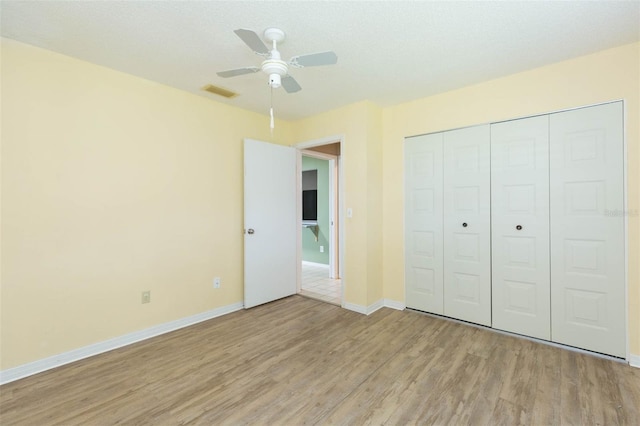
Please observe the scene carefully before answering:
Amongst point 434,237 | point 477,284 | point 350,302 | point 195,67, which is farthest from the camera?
point 350,302

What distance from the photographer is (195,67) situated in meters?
2.51

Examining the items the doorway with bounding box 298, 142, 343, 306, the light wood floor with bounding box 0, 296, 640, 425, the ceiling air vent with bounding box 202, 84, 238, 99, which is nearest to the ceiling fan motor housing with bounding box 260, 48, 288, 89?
the ceiling air vent with bounding box 202, 84, 238, 99

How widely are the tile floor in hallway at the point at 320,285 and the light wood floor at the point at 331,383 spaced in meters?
1.07

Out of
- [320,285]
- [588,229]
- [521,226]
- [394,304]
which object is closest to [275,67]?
[521,226]

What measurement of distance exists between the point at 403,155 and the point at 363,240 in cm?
110

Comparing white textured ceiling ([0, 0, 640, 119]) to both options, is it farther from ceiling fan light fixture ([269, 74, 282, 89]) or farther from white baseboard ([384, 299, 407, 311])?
white baseboard ([384, 299, 407, 311])

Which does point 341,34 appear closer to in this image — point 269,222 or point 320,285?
point 269,222

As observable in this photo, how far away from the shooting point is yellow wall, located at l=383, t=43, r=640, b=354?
7.28ft

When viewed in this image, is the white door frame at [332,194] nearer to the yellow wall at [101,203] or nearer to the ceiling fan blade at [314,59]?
the yellow wall at [101,203]

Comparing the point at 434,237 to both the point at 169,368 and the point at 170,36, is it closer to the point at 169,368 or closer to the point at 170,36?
the point at 169,368

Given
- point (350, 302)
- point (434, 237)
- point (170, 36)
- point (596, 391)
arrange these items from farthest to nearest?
point (350, 302) < point (434, 237) < point (170, 36) < point (596, 391)

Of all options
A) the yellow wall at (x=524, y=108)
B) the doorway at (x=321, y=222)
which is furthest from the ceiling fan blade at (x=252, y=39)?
the doorway at (x=321, y=222)

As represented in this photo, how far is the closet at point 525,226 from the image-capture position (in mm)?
2318

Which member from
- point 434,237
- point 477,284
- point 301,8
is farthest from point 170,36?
point 477,284
